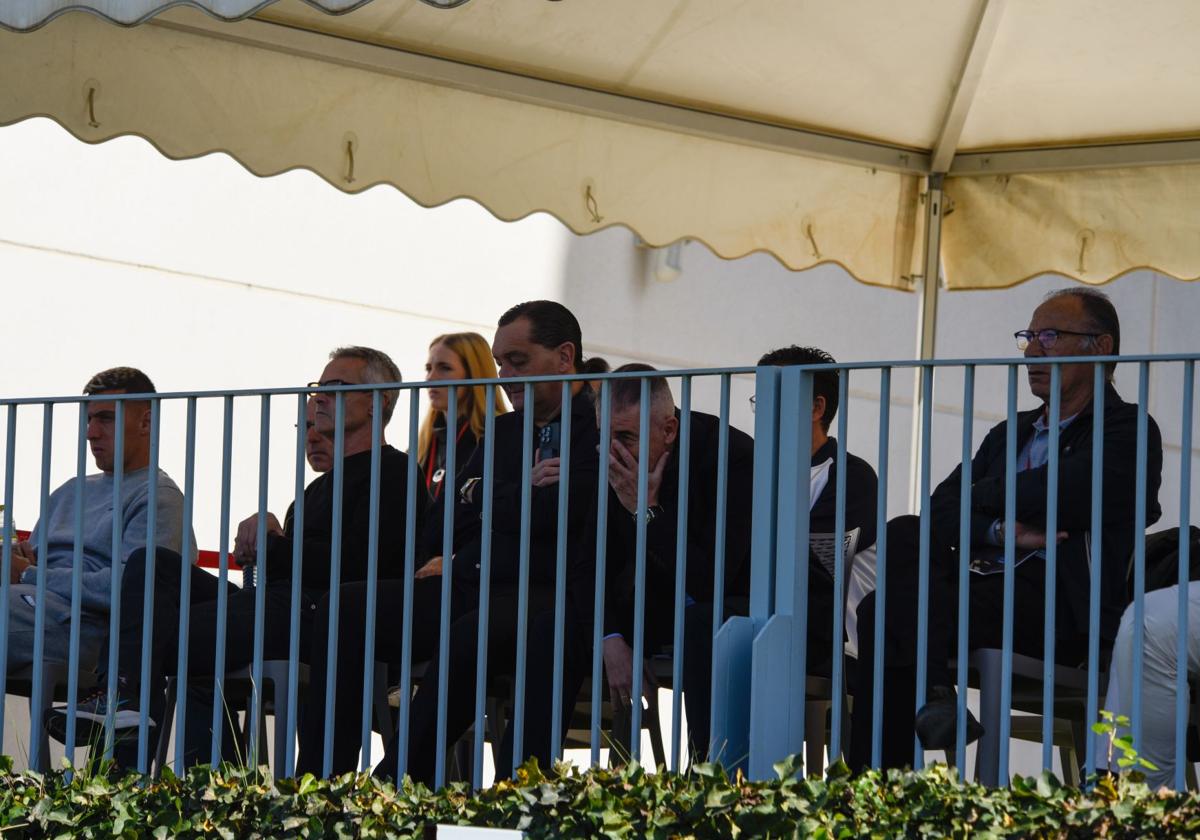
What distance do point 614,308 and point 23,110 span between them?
16.6 ft

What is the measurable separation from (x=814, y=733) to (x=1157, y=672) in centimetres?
104

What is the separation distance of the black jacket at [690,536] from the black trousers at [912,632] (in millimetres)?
436

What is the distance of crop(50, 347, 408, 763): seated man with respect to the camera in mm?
5539

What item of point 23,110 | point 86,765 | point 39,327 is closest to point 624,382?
point 86,765

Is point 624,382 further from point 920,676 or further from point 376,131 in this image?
point 376,131

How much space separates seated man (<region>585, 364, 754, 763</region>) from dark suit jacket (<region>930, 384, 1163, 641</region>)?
0.53 m

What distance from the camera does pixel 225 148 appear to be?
257 inches

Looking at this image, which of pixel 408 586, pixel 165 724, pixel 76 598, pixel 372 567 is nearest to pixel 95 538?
pixel 165 724

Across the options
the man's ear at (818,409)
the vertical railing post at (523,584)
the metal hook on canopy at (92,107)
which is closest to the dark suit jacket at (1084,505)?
the man's ear at (818,409)

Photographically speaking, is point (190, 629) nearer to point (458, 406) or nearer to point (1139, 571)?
point (458, 406)

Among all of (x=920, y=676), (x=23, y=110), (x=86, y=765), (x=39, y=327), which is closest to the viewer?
(x=920, y=676)

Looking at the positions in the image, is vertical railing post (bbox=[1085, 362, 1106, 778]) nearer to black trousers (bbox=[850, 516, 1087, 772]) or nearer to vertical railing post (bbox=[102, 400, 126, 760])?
black trousers (bbox=[850, 516, 1087, 772])

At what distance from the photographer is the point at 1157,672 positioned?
14.2 feet

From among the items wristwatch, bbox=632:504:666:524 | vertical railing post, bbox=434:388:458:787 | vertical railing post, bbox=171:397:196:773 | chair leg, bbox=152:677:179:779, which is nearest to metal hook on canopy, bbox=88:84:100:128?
vertical railing post, bbox=171:397:196:773
